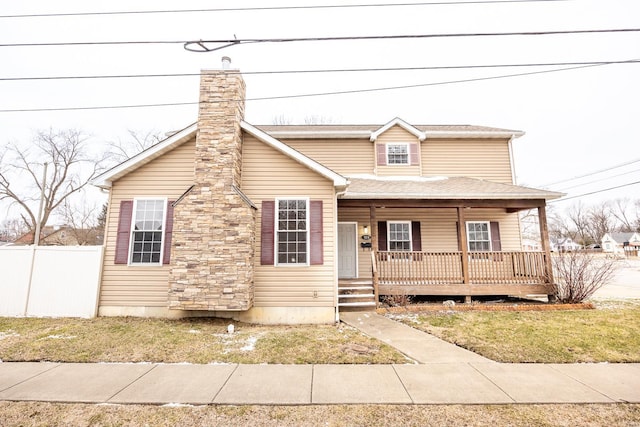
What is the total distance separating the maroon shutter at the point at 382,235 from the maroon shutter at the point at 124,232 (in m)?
8.19

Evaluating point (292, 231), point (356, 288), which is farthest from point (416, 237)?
point (292, 231)

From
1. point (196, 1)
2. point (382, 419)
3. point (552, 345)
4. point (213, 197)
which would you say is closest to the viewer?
point (382, 419)

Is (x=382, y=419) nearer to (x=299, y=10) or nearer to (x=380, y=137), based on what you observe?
(x=299, y=10)

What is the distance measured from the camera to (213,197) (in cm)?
706

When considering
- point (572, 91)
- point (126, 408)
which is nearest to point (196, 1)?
point (126, 408)

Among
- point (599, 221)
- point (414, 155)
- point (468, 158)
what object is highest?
point (599, 221)

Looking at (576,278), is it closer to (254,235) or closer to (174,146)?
(254,235)

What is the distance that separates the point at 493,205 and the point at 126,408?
10640mm

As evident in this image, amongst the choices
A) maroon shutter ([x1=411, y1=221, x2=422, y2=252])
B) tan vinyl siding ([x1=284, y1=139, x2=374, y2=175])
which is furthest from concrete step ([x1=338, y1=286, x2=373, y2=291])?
tan vinyl siding ([x1=284, y1=139, x2=374, y2=175])

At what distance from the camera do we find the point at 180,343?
553cm

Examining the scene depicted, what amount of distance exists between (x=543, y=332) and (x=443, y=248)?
5025 mm

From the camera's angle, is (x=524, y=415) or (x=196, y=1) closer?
(x=524, y=415)

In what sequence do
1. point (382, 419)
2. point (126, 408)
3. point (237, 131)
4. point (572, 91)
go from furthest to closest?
point (572, 91) < point (237, 131) < point (126, 408) < point (382, 419)

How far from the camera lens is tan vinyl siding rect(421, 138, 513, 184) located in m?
12.1
